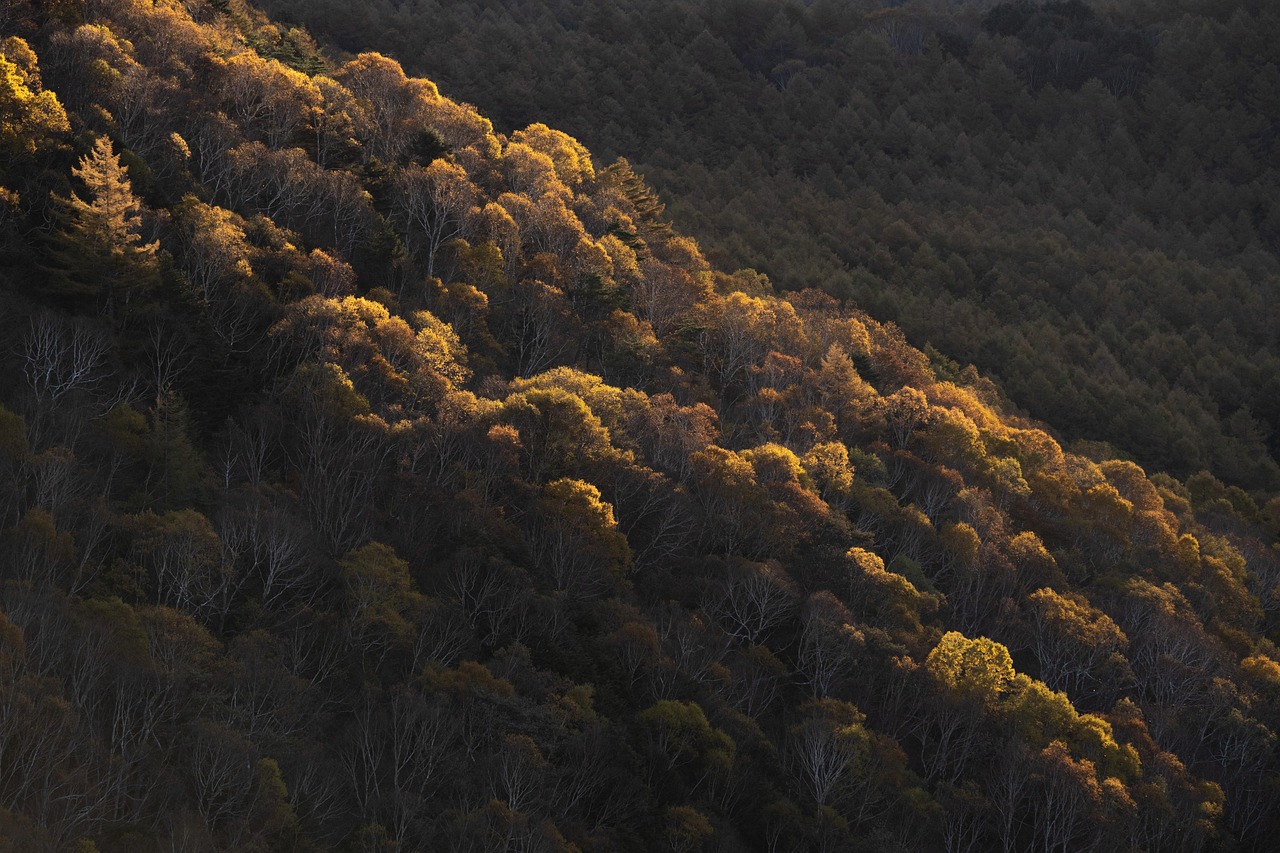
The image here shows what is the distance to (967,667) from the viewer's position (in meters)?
53.7

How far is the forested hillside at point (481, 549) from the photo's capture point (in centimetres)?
3431

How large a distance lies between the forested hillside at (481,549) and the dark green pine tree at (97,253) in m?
0.18

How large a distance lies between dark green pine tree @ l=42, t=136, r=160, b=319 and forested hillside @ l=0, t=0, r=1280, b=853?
0.18 m

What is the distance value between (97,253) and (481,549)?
21478 millimetres

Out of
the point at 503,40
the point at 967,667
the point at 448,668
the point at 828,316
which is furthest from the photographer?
the point at 503,40

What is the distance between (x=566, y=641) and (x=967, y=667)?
766 inches

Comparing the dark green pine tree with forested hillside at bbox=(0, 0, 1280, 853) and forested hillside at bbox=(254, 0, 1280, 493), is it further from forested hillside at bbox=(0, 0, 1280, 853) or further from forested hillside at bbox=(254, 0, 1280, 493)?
forested hillside at bbox=(254, 0, 1280, 493)

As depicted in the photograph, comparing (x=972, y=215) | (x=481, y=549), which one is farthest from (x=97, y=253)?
(x=972, y=215)

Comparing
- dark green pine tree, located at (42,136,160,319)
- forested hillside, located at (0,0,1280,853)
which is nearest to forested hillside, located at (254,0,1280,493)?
forested hillside, located at (0,0,1280,853)

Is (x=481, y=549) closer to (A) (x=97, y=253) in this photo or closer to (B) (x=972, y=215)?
(A) (x=97, y=253)

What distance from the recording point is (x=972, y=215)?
164 m

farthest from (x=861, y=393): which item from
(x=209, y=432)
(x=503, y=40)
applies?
(x=503, y=40)

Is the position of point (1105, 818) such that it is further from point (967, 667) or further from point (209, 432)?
point (209, 432)

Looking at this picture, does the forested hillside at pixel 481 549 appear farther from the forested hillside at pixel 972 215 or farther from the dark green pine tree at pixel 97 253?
the forested hillside at pixel 972 215
